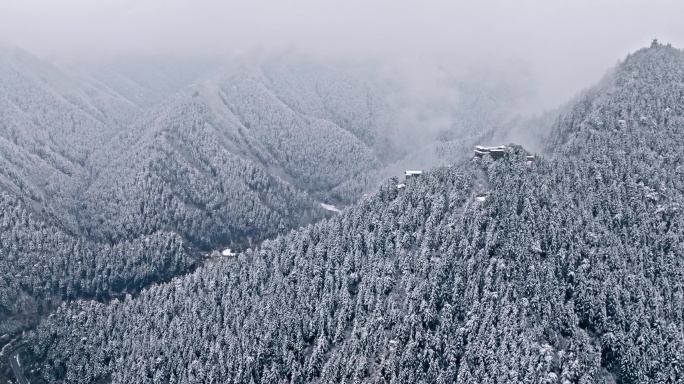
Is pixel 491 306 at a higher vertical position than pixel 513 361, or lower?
higher

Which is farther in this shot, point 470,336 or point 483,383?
point 470,336

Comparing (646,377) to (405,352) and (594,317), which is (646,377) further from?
(405,352)

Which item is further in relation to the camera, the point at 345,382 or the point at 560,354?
the point at 345,382

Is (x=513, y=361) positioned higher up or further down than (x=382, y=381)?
higher up

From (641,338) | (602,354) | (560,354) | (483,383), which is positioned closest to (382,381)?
(483,383)

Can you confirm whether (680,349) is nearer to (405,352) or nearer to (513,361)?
(513,361)

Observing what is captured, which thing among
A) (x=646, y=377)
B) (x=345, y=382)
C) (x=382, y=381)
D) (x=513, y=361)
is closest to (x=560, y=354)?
(x=513, y=361)

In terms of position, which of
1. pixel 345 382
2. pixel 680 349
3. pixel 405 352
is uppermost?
pixel 680 349

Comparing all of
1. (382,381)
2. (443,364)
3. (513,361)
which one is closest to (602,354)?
(513,361)
